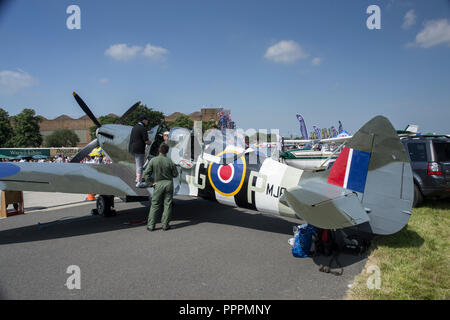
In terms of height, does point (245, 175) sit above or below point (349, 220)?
above

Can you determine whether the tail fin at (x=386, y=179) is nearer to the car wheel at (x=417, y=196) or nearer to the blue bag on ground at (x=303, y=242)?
the blue bag on ground at (x=303, y=242)

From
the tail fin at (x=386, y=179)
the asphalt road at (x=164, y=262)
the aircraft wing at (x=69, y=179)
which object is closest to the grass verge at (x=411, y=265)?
the asphalt road at (x=164, y=262)

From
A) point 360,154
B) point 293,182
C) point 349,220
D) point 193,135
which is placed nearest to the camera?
point 349,220

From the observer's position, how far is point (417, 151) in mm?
7414

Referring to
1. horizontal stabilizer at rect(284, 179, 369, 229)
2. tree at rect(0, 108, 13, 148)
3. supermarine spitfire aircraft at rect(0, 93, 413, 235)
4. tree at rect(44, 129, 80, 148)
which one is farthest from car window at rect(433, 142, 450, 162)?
tree at rect(44, 129, 80, 148)

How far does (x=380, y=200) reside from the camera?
3801mm

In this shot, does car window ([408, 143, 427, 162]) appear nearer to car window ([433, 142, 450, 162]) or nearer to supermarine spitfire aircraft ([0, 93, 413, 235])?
car window ([433, 142, 450, 162])

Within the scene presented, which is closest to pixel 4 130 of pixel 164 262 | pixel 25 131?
pixel 25 131

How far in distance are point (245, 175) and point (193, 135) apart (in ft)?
6.49

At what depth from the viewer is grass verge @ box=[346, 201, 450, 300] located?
299 centimetres

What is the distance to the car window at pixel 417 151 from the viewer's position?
7261mm
